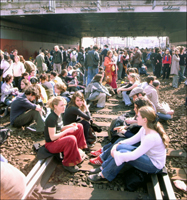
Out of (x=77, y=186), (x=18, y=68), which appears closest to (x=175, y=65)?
(x=18, y=68)

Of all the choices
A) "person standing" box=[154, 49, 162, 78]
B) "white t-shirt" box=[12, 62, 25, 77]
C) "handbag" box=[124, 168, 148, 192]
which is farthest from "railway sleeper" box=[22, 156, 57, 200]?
"person standing" box=[154, 49, 162, 78]

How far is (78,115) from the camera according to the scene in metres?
5.06

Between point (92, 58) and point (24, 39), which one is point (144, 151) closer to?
point (92, 58)

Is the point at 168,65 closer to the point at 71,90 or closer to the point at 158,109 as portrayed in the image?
the point at 71,90

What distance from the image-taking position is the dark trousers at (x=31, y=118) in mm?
6004

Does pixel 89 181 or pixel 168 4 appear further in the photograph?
pixel 168 4

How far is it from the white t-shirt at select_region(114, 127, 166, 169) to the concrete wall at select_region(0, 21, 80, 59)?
22727mm

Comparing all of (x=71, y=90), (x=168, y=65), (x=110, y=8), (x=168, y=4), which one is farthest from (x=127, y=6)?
(x=71, y=90)

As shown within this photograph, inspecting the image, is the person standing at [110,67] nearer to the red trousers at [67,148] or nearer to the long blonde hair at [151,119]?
the red trousers at [67,148]

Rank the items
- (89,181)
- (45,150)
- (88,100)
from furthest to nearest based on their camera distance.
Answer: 1. (88,100)
2. (45,150)
3. (89,181)

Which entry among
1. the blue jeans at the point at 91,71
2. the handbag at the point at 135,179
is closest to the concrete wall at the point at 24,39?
the blue jeans at the point at 91,71

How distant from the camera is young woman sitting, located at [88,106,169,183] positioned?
10.8ft

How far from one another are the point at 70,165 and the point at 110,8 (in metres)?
22.8

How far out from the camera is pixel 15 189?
263cm
